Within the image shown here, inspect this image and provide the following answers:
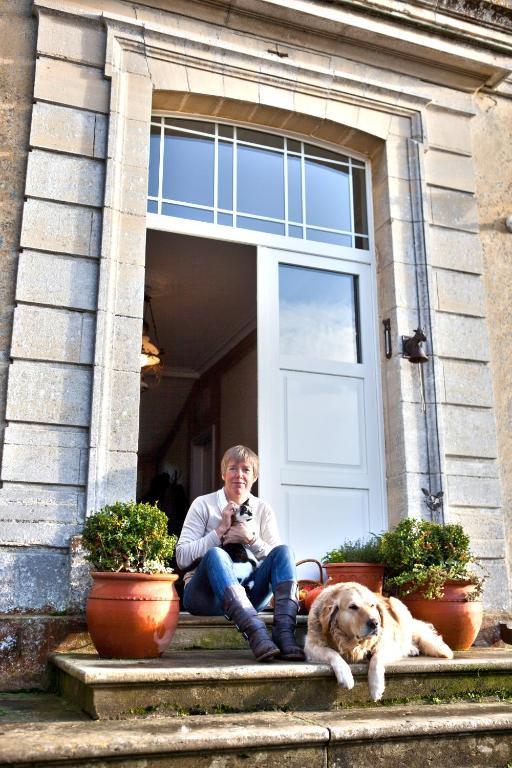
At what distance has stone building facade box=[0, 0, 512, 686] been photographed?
4141 mm

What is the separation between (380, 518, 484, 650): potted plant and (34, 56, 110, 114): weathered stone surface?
3.32m

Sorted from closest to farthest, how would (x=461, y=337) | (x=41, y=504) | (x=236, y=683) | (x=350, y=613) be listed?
(x=236, y=683), (x=350, y=613), (x=41, y=504), (x=461, y=337)

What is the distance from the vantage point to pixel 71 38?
16.0 feet

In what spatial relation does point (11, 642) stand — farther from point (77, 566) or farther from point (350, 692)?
point (350, 692)

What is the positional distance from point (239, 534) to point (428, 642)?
1.05 meters

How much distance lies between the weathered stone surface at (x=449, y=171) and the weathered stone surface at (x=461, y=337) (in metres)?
1.09

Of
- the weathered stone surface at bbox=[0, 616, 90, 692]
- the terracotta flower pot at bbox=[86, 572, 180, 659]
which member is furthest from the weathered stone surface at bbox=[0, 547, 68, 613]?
the terracotta flower pot at bbox=[86, 572, 180, 659]

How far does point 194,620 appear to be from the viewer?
3.89 meters

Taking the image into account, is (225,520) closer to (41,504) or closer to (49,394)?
(41,504)

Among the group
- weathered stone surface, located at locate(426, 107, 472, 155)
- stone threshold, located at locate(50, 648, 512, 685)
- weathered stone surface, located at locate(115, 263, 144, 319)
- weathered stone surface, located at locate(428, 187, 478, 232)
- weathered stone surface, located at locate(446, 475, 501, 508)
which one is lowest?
stone threshold, located at locate(50, 648, 512, 685)

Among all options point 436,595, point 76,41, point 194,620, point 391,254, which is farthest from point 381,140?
point 194,620

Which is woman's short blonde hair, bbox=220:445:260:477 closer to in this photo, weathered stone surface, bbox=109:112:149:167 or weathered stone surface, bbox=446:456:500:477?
weathered stone surface, bbox=446:456:500:477

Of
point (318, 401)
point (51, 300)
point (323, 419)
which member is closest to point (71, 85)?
point (51, 300)

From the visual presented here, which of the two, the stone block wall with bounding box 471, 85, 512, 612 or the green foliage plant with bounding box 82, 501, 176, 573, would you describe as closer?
the green foliage plant with bounding box 82, 501, 176, 573
